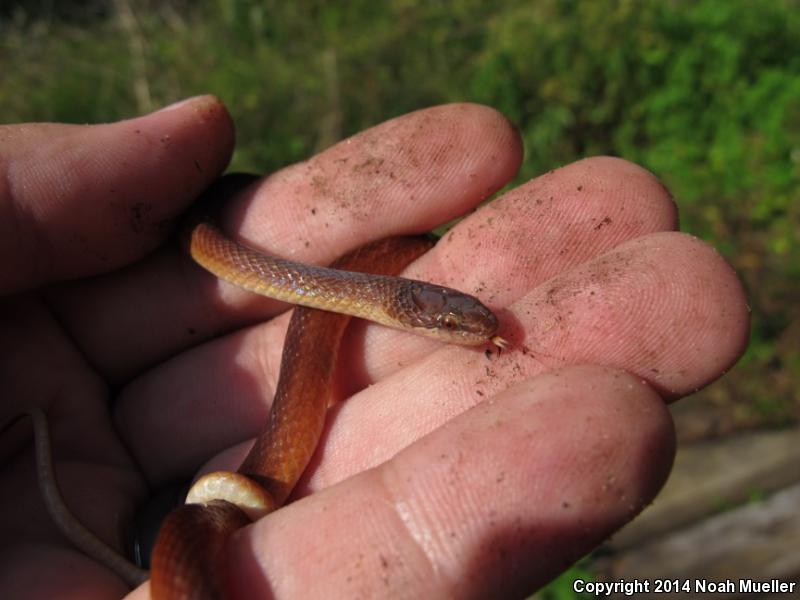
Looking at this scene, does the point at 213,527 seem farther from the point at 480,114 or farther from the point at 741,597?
the point at 741,597

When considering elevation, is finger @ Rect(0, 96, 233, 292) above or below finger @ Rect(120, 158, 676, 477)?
above

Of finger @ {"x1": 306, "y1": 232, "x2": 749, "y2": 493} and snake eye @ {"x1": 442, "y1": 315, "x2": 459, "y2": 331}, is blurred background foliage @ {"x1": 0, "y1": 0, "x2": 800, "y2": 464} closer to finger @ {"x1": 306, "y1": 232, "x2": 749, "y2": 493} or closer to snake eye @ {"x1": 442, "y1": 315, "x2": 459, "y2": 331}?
finger @ {"x1": 306, "y1": 232, "x2": 749, "y2": 493}

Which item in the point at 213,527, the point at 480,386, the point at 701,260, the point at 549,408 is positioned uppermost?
the point at 701,260

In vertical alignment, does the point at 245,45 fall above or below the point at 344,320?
above

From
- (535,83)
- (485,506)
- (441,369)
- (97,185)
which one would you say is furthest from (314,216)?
(535,83)

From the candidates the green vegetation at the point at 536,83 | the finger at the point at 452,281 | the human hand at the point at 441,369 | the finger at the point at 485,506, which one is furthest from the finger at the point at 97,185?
the green vegetation at the point at 536,83

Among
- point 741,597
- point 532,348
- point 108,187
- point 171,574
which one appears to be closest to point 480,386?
point 532,348

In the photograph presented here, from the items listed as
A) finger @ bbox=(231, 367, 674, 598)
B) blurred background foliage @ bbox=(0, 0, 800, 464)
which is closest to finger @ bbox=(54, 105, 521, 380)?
finger @ bbox=(231, 367, 674, 598)
